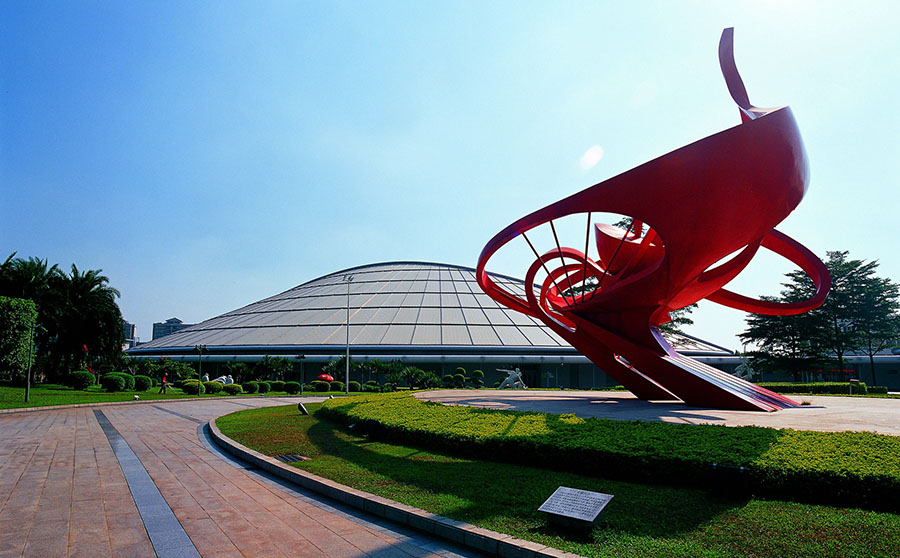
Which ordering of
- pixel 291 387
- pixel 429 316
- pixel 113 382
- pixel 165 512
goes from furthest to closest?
pixel 429 316 < pixel 291 387 < pixel 113 382 < pixel 165 512

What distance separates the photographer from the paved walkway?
5766 mm

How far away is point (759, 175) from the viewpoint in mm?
12555

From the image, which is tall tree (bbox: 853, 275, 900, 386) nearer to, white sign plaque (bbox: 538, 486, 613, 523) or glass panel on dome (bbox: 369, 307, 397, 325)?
glass panel on dome (bbox: 369, 307, 397, 325)

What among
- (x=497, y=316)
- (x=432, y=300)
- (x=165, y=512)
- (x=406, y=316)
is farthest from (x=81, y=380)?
(x=165, y=512)

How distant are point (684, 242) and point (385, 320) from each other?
3985cm

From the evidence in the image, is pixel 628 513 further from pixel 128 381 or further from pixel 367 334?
pixel 367 334

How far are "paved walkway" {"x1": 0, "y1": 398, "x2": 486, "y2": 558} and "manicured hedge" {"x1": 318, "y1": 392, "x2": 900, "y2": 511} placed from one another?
3381 mm

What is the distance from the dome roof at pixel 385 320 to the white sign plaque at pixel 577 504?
126 feet

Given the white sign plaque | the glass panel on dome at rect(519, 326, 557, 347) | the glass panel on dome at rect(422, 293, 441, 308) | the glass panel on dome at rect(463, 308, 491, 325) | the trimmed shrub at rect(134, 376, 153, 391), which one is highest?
the glass panel on dome at rect(422, 293, 441, 308)

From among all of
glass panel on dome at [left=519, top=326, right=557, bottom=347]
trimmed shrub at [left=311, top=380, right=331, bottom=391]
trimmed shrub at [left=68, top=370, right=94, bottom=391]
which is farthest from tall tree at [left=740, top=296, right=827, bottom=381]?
trimmed shrub at [left=68, top=370, right=94, bottom=391]

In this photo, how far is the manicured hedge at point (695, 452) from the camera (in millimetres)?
6793

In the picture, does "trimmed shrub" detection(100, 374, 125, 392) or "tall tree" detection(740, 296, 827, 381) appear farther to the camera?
"tall tree" detection(740, 296, 827, 381)

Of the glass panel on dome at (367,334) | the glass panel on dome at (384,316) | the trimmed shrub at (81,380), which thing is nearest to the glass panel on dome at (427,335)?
the glass panel on dome at (367,334)

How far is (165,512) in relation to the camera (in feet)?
23.4
